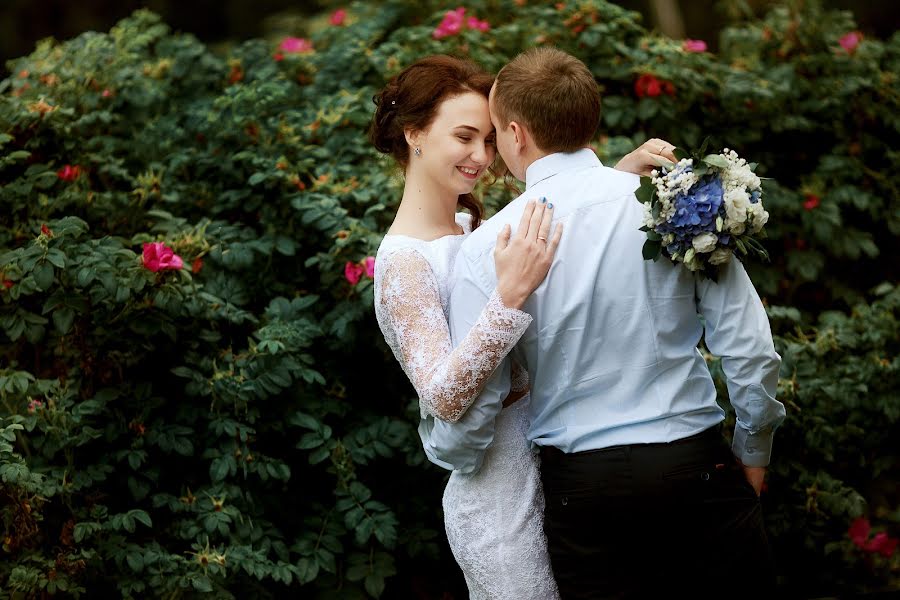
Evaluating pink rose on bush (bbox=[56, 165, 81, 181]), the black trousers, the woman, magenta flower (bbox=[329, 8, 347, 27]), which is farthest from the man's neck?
magenta flower (bbox=[329, 8, 347, 27])

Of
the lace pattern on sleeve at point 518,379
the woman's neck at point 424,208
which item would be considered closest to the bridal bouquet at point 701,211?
the lace pattern on sleeve at point 518,379

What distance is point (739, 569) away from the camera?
6.83ft

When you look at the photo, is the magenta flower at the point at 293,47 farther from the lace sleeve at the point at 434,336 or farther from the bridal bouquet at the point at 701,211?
the bridal bouquet at the point at 701,211

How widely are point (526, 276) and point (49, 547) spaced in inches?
73.6

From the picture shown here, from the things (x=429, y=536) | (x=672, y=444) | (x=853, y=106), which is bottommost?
(x=429, y=536)

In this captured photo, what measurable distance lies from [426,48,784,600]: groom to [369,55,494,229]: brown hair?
0.32 meters

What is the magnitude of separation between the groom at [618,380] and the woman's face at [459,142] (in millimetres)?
291

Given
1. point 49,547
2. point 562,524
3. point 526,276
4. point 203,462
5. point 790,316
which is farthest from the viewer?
point 790,316

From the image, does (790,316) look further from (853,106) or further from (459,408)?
(459,408)

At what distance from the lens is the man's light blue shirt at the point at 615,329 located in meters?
2.04

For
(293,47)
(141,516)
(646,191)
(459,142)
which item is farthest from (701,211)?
(293,47)

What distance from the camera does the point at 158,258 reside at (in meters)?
2.92

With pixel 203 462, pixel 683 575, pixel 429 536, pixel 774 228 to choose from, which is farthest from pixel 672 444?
pixel 774 228

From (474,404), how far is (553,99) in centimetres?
69
